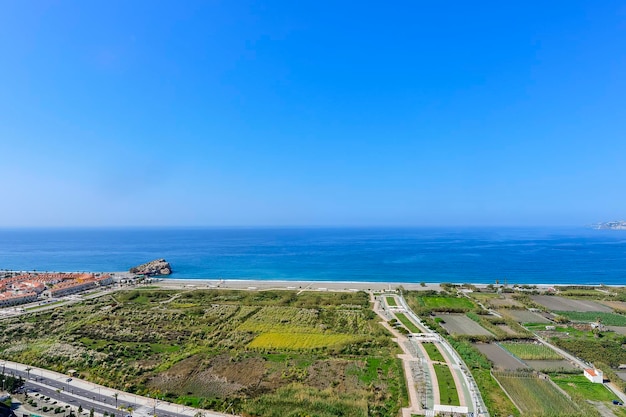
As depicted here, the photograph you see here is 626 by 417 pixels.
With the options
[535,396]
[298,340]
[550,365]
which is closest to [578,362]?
[550,365]

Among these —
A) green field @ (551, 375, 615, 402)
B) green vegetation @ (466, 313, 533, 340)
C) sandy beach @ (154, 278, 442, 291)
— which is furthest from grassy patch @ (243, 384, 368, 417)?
sandy beach @ (154, 278, 442, 291)

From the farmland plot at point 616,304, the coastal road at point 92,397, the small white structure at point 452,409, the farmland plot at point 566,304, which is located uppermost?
the small white structure at point 452,409

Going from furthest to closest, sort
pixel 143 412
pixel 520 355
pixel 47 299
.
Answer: pixel 47 299 < pixel 520 355 < pixel 143 412

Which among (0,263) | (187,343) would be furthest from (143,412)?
(0,263)

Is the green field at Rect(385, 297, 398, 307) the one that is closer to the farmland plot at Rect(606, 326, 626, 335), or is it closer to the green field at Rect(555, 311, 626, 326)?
the green field at Rect(555, 311, 626, 326)

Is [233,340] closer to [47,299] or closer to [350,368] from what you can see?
[350,368]

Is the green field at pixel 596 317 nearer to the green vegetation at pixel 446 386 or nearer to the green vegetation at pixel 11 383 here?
the green vegetation at pixel 446 386

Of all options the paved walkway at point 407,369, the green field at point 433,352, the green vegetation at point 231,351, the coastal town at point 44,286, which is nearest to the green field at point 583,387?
the green field at point 433,352
